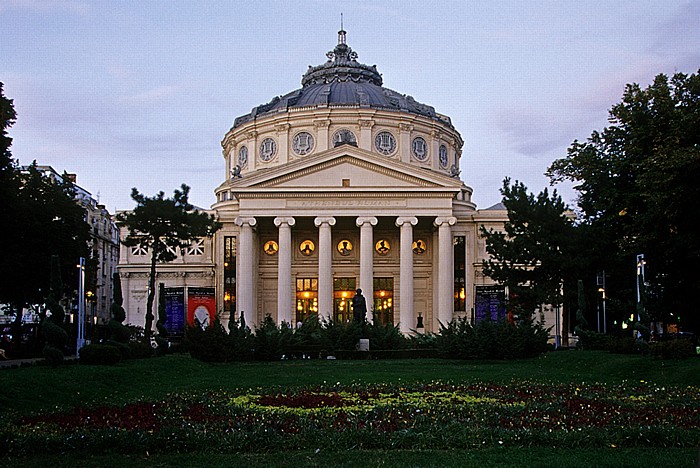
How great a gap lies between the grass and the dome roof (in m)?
50.3

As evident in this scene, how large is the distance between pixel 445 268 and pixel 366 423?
54.0 meters

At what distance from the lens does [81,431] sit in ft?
42.0

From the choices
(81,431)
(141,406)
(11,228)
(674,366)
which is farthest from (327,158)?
(81,431)

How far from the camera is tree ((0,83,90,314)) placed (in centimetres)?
4094

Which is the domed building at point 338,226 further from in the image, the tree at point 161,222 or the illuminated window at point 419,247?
the tree at point 161,222

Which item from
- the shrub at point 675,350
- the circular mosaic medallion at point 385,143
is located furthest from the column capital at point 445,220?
the shrub at point 675,350

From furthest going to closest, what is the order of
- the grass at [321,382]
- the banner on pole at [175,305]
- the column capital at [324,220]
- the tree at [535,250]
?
the banner on pole at [175,305], the column capital at [324,220], the tree at [535,250], the grass at [321,382]

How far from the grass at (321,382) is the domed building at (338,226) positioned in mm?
29263

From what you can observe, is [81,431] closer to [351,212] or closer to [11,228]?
[11,228]

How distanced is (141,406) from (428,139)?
70012mm

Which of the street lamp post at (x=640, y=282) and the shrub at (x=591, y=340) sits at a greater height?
the street lamp post at (x=640, y=282)

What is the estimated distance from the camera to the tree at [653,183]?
3353 centimetres

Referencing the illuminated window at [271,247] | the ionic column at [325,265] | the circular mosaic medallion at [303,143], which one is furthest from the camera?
the circular mosaic medallion at [303,143]

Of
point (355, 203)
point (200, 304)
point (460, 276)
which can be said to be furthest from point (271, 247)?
point (460, 276)
